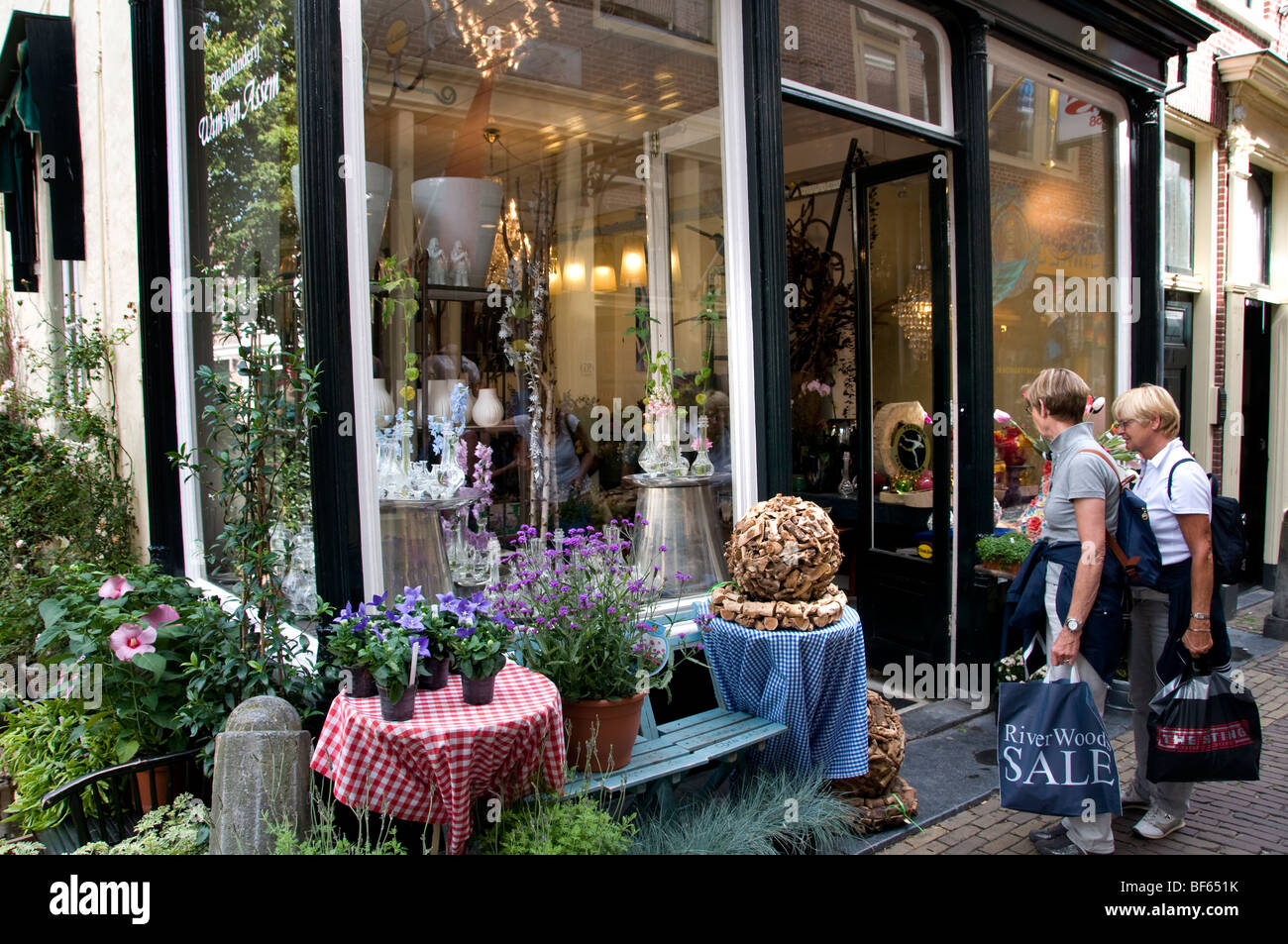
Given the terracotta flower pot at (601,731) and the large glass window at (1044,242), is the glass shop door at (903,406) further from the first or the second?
the terracotta flower pot at (601,731)

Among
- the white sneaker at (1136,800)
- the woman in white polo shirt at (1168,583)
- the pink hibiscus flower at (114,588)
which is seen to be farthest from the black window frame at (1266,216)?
the pink hibiscus flower at (114,588)

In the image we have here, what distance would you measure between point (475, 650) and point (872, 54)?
14.4ft

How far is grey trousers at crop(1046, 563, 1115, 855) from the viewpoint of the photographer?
3.80 m

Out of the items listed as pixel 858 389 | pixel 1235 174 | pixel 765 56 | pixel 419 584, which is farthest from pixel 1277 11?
pixel 419 584

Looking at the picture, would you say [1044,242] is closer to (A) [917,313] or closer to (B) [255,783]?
(A) [917,313]

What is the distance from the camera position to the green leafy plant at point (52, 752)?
11.7ft

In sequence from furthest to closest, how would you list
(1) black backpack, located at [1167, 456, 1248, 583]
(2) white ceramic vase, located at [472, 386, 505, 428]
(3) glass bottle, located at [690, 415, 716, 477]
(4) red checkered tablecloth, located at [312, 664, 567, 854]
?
1. (3) glass bottle, located at [690, 415, 716, 477]
2. (2) white ceramic vase, located at [472, 386, 505, 428]
3. (1) black backpack, located at [1167, 456, 1248, 583]
4. (4) red checkered tablecloth, located at [312, 664, 567, 854]

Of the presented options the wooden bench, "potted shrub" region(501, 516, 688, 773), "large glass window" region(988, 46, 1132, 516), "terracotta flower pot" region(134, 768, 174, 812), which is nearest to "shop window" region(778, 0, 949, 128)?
"large glass window" region(988, 46, 1132, 516)

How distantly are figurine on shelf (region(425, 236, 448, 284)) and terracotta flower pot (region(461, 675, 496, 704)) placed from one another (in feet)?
7.32

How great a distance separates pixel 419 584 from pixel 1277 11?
1065cm

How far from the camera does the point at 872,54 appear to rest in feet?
18.4

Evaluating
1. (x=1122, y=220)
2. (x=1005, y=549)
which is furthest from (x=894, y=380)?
(x=1122, y=220)

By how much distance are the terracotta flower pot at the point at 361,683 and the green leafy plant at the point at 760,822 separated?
1150 millimetres

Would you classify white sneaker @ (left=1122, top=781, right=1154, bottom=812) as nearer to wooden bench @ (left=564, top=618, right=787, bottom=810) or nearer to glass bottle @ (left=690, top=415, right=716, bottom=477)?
wooden bench @ (left=564, top=618, right=787, bottom=810)
